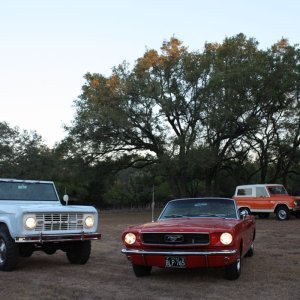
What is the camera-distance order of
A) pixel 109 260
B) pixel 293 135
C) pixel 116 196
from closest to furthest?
pixel 109 260, pixel 293 135, pixel 116 196

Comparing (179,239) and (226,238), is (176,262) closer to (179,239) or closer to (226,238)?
(179,239)

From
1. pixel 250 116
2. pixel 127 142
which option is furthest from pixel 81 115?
pixel 250 116

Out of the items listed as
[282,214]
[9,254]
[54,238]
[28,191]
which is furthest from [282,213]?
[9,254]

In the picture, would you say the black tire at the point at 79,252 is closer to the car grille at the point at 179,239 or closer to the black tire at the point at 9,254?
the black tire at the point at 9,254

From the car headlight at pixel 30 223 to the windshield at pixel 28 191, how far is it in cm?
197

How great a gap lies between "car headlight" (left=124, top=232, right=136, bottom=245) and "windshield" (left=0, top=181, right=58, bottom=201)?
13.1 ft

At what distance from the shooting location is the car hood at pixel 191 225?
7.89 meters

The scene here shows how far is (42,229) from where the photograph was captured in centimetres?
958

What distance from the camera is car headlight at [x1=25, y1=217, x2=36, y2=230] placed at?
30.9 ft

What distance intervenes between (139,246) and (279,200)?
1963 centimetres

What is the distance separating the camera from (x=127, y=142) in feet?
124

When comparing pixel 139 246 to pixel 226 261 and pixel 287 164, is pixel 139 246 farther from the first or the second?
pixel 287 164

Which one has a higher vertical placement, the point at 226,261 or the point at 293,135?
the point at 293,135

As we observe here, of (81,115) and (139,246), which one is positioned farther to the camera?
(81,115)
